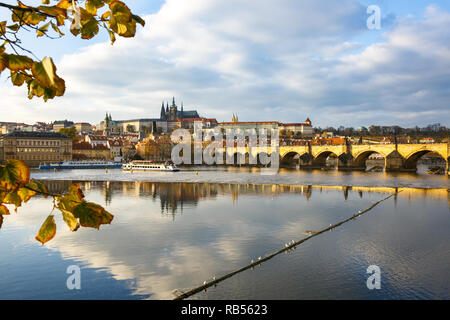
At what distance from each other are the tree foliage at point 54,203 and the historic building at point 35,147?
86.6m

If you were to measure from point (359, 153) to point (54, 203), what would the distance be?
68289mm

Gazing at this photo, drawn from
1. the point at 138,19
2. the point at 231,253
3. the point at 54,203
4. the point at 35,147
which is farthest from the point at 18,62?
the point at 35,147

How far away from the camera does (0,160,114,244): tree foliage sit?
5.70 feet

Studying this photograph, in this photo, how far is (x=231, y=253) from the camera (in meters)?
12.3

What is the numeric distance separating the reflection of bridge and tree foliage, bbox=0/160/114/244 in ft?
192

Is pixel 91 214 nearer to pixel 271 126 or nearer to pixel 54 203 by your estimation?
pixel 54 203

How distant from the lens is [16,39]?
72.9 inches

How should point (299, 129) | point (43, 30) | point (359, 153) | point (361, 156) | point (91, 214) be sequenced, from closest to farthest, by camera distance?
point (91, 214) < point (43, 30) < point (359, 153) < point (361, 156) < point (299, 129)

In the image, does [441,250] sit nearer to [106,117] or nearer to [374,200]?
[374,200]

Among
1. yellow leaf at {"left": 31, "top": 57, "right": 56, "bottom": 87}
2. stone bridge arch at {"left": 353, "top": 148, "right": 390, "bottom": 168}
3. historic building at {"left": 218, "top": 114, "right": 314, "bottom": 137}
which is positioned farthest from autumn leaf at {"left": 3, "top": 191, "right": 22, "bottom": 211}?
historic building at {"left": 218, "top": 114, "right": 314, "bottom": 137}

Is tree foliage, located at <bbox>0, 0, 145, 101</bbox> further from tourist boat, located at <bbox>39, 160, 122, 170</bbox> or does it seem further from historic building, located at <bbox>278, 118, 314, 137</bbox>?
historic building, located at <bbox>278, 118, 314, 137</bbox>

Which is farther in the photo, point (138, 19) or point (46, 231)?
point (46, 231)

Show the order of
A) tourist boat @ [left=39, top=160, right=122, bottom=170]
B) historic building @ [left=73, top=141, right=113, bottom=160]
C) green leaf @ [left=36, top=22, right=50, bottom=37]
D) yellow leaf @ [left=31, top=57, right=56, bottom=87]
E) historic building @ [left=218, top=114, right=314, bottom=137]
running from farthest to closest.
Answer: historic building @ [left=218, top=114, right=314, bottom=137] < historic building @ [left=73, top=141, right=113, bottom=160] < tourist boat @ [left=39, top=160, right=122, bottom=170] < green leaf @ [left=36, top=22, right=50, bottom=37] < yellow leaf @ [left=31, top=57, right=56, bottom=87]
